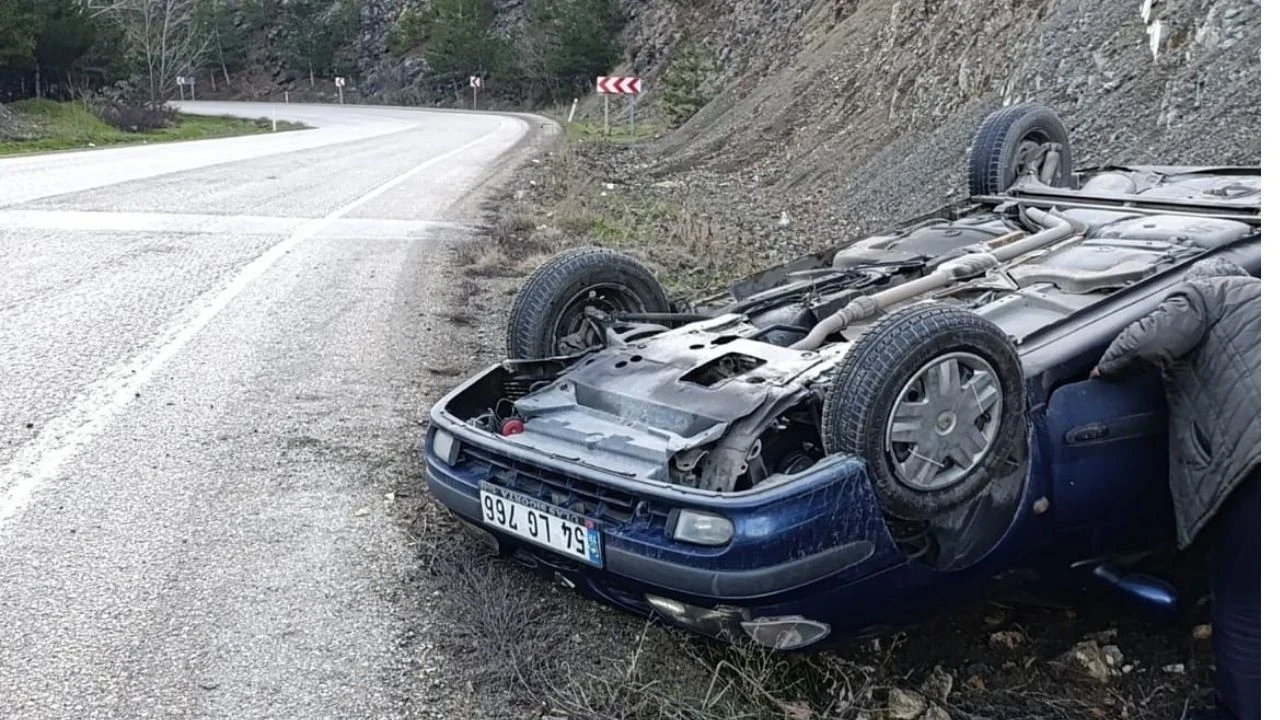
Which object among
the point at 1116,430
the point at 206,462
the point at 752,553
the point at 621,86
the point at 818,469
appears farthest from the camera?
the point at 621,86

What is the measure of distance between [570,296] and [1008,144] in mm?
2935

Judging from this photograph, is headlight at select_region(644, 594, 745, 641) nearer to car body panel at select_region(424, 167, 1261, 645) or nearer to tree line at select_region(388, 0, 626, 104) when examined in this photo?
car body panel at select_region(424, 167, 1261, 645)

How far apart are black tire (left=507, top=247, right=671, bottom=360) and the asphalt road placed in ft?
2.64

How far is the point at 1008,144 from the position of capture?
20.5ft

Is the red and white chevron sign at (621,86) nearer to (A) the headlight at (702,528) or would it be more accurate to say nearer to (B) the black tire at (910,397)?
(B) the black tire at (910,397)

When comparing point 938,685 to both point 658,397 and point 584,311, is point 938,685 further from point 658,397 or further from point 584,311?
point 584,311

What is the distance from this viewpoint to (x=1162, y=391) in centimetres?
361

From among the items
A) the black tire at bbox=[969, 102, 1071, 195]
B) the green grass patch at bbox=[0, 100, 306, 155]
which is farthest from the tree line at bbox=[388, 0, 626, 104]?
the black tire at bbox=[969, 102, 1071, 195]

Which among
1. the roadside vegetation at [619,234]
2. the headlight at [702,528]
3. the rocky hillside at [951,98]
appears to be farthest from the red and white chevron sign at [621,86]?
the headlight at [702,528]

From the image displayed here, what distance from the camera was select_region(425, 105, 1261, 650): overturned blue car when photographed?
3.19 m

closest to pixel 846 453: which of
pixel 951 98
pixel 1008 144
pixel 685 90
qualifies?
pixel 1008 144

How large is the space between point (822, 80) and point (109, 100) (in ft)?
74.9

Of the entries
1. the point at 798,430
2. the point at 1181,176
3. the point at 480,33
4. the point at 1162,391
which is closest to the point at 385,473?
the point at 798,430

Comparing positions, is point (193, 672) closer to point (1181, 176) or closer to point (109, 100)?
point (1181, 176)
